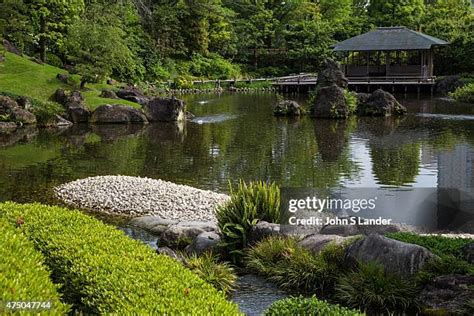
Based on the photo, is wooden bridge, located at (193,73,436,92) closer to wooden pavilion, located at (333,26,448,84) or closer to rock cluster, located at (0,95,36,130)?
wooden pavilion, located at (333,26,448,84)

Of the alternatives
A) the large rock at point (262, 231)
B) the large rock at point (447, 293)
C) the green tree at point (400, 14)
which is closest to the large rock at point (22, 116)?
the large rock at point (262, 231)

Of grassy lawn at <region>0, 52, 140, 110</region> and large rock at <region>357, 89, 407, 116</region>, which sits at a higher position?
grassy lawn at <region>0, 52, 140, 110</region>

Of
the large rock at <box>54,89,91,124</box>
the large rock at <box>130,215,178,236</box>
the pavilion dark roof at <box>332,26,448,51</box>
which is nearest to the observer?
the large rock at <box>130,215,178,236</box>

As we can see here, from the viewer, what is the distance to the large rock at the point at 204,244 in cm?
1053

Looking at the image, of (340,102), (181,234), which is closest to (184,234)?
(181,234)

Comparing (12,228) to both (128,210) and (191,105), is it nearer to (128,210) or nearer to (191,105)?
(128,210)

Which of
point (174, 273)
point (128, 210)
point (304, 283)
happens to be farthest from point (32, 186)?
point (174, 273)

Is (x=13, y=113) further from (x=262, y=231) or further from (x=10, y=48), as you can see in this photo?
(x=262, y=231)

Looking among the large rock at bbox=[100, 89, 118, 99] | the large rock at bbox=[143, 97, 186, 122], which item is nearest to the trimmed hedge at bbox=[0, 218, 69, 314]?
the large rock at bbox=[143, 97, 186, 122]

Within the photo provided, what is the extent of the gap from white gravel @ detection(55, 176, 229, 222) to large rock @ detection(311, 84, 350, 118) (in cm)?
Answer: 2020

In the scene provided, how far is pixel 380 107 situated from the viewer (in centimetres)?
3594

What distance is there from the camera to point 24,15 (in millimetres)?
39000

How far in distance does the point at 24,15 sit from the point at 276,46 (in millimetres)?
39657

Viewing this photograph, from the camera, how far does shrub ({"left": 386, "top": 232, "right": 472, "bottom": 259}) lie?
334 inches
